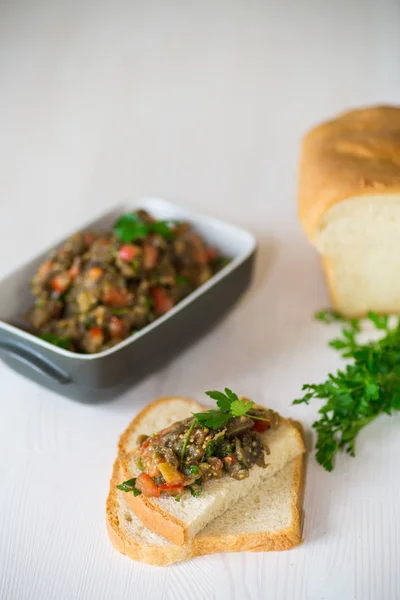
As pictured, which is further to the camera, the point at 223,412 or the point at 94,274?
the point at 94,274

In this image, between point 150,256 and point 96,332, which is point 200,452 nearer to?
point 96,332

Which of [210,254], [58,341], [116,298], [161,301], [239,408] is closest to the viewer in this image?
[239,408]

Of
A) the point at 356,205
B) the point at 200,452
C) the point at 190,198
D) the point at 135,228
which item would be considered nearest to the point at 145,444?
the point at 200,452

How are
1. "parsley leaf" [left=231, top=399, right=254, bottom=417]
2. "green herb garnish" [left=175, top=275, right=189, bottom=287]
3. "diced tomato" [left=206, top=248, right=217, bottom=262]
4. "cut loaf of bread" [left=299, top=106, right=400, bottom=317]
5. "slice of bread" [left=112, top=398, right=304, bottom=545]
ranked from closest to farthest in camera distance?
"slice of bread" [left=112, top=398, right=304, bottom=545] → "parsley leaf" [left=231, top=399, right=254, bottom=417] → "cut loaf of bread" [left=299, top=106, right=400, bottom=317] → "green herb garnish" [left=175, top=275, right=189, bottom=287] → "diced tomato" [left=206, top=248, right=217, bottom=262]

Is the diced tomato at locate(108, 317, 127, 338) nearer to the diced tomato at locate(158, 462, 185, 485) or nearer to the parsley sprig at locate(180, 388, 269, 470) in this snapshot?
the parsley sprig at locate(180, 388, 269, 470)

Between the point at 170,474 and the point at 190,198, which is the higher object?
the point at 170,474

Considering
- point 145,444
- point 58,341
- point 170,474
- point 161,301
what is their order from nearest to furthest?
1. point 170,474
2. point 145,444
3. point 58,341
4. point 161,301

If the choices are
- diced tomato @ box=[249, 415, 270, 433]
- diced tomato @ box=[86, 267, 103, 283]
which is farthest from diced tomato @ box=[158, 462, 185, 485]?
diced tomato @ box=[86, 267, 103, 283]
